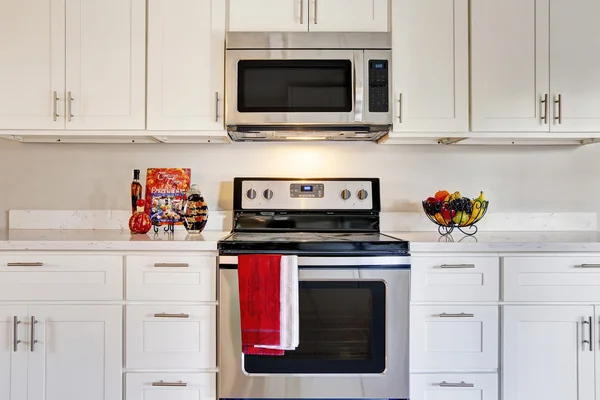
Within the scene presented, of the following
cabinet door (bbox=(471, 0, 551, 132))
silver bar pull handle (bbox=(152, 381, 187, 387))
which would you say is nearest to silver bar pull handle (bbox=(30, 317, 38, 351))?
silver bar pull handle (bbox=(152, 381, 187, 387))

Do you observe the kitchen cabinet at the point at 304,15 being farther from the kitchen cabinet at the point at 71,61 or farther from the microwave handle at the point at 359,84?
the kitchen cabinet at the point at 71,61

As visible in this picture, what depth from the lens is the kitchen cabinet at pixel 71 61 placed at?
196cm

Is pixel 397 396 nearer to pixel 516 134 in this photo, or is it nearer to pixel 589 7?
pixel 516 134

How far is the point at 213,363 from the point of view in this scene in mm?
1744

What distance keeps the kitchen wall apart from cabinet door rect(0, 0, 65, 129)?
35 centimetres

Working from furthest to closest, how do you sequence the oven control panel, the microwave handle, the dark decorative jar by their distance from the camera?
the oven control panel
the dark decorative jar
the microwave handle

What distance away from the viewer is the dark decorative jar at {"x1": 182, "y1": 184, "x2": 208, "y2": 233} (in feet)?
6.75

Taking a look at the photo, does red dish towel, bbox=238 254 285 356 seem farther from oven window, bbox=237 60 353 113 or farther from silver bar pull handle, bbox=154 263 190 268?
oven window, bbox=237 60 353 113

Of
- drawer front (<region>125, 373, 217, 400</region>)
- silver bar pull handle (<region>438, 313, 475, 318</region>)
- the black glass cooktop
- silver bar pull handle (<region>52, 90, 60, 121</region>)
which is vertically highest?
silver bar pull handle (<region>52, 90, 60, 121</region>)

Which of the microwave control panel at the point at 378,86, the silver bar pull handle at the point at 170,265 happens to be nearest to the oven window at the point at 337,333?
the silver bar pull handle at the point at 170,265

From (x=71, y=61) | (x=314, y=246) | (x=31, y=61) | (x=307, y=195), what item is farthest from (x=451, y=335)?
(x=31, y=61)

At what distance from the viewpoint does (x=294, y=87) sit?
196cm

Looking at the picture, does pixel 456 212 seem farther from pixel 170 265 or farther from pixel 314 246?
pixel 170 265

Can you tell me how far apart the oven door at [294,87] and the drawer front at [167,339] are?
0.86m
